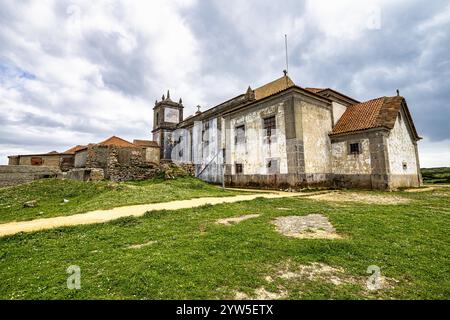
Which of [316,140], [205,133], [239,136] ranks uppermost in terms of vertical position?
[205,133]

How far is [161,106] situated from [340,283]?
43.6 meters

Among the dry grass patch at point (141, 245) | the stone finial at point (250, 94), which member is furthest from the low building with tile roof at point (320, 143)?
Result: the dry grass patch at point (141, 245)

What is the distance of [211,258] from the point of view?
3547mm

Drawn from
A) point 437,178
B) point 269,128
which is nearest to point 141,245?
point 269,128

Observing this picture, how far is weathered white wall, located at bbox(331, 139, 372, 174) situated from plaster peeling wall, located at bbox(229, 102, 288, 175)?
4147 mm

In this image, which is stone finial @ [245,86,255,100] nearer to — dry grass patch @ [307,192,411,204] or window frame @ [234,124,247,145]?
window frame @ [234,124,247,145]

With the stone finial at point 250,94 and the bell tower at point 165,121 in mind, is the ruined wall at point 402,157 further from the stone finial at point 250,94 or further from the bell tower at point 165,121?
the bell tower at point 165,121

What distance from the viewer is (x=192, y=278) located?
2.93 m

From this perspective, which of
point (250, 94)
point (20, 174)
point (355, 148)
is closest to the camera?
point (355, 148)

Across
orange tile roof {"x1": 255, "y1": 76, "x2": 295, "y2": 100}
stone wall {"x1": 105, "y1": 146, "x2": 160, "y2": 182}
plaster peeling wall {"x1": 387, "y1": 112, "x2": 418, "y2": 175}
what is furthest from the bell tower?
plaster peeling wall {"x1": 387, "y1": 112, "x2": 418, "y2": 175}

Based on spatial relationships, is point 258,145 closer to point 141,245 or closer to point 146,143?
point 141,245

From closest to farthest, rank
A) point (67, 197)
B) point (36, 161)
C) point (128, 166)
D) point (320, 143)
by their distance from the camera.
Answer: point (67, 197)
point (128, 166)
point (320, 143)
point (36, 161)

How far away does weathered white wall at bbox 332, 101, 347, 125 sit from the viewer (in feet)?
59.7

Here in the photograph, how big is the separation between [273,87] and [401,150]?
488 inches
